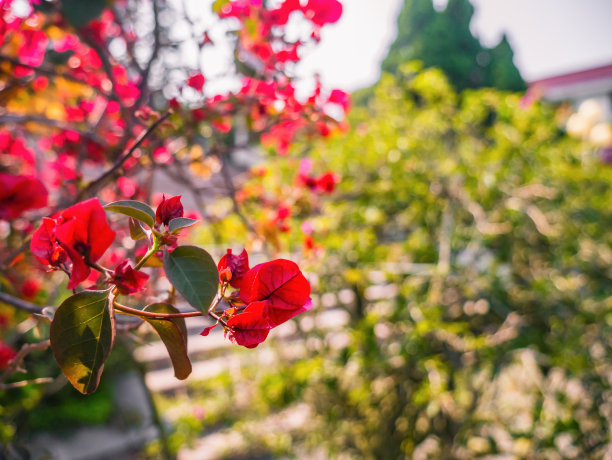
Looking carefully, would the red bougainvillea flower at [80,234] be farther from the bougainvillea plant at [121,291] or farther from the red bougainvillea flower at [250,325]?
the red bougainvillea flower at [250,325]

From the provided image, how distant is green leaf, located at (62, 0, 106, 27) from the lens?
87 centimetres

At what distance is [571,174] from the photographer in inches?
80.4

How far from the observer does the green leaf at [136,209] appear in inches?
14.3

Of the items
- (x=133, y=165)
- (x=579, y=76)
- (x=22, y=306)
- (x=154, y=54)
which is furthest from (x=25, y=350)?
(x=579, y=76)

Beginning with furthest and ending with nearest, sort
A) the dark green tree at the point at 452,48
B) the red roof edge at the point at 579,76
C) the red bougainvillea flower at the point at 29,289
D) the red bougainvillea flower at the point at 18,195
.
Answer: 1. the dark green tree at the point at 452,48
2. the red roof edge at the point at 579,76
3. the red bougainvillea flower at the point at 29,289
4. the red bougainvillea flower at the point at 18,195

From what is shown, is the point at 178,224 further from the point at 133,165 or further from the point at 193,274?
the point at 133,165

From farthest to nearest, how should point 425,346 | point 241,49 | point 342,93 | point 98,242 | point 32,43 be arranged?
point 425,346
point 342,93
point 32,43
point 241,49
point 98,242

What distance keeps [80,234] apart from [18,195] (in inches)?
8.0

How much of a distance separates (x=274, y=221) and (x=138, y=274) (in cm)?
103

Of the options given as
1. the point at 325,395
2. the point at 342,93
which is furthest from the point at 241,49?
the point at 325,395

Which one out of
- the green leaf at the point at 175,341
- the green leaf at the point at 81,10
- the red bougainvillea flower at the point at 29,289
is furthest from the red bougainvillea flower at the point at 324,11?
the red bougainvillea flower at the point at 29,289

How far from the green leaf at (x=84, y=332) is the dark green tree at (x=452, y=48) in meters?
13.3

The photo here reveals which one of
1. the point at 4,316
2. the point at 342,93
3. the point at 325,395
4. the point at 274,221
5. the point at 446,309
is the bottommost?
the point at 325,395

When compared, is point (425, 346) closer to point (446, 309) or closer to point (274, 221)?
point (446, 309)
